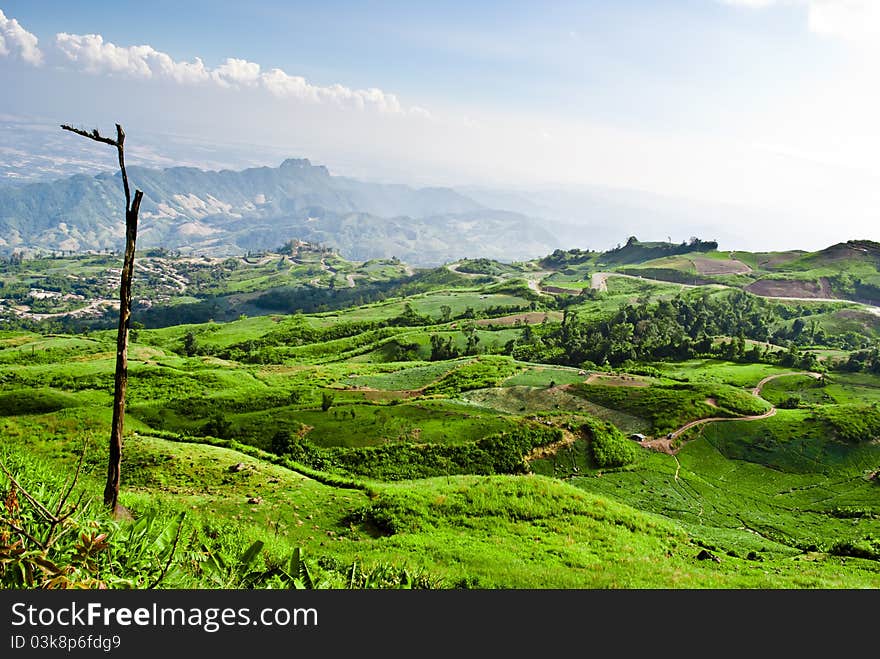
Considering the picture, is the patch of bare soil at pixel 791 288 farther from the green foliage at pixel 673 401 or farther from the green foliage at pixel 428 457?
the green foliage at pixel 428 457

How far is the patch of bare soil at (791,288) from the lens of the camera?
17325 centimetres

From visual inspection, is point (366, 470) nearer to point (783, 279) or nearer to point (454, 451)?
point (454, 451)

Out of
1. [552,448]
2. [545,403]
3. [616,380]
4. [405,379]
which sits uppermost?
[616,380]

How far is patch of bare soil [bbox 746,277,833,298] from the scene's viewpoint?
173250 millimetres

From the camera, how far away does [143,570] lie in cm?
760

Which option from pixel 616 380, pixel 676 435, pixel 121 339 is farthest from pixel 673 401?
pixel 121 339

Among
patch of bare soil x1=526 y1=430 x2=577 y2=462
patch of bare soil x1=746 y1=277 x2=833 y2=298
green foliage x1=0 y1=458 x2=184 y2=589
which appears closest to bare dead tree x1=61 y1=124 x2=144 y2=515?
green foliage x1=0 y1=458 x2=184 y2=589

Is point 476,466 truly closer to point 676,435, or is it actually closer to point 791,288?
point 676,435

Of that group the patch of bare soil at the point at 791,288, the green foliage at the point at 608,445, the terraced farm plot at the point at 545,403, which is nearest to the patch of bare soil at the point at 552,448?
the green foliage at the point at 608,445

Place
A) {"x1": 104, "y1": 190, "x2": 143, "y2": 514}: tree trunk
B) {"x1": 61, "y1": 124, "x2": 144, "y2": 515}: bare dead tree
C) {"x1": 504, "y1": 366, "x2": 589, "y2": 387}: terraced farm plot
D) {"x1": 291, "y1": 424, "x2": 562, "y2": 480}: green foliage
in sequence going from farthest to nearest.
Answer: {"x1": 504, "y1": 366, "x2": 589, "y2": 387}: terraced farm plot → {"x1": 291, "y1": 424, "x2": 562, "y2": 480}: green foliage → {"x1": 104, "y1": 190, "x2": 143, "y2": 514}: tree trunk → {"x1": 61, "y1": 124, "x2": 144, "y2": 515}: bare dead tree

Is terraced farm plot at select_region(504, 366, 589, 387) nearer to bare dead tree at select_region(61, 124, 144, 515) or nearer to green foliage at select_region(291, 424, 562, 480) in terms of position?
green foliage at select_region(291, 424, 562, 480)

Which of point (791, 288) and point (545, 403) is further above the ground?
point (791, 288)

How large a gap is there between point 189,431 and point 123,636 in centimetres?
4927

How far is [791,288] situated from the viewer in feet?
586
